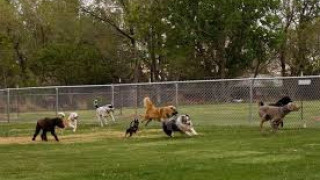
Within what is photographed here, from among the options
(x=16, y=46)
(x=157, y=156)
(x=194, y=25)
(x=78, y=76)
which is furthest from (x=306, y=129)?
(x=16, y=46)

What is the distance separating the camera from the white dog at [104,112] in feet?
93.5

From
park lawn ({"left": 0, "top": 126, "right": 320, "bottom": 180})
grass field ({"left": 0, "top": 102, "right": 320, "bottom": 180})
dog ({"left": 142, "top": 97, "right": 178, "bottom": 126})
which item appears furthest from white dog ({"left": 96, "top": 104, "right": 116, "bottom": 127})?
park lawn ({"left": 0, "top": 126, "right": 320, "bottom": 180})

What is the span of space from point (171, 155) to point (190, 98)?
12.7 metres

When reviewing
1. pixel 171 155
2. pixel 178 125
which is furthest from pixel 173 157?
pixel 178 125

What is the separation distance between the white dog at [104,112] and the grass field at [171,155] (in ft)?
12.9

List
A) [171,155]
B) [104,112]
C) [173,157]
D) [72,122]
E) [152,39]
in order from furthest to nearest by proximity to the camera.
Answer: [152,39], [104,112], [72,122], [171,155], [173,157]

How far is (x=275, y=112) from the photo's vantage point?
65.4ft

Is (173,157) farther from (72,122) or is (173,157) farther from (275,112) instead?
(72,122)

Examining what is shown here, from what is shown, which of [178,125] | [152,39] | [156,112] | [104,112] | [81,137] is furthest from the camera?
[152,39]

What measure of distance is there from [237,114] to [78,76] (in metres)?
40.9

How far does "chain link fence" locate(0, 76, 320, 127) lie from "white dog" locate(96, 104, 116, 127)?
3.56ft

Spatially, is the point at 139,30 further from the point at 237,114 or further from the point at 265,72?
the point at 237,114

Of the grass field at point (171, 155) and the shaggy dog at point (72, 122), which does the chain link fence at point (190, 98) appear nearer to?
the grass field at point (171, 155)

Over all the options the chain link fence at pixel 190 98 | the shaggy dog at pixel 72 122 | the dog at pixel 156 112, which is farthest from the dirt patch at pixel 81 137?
the chain link fence at pixel 190 98
